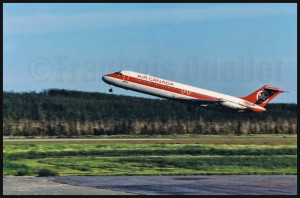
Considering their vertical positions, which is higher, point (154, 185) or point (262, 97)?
point (262, 97)

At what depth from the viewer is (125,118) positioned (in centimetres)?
8031

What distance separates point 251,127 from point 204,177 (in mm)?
50040

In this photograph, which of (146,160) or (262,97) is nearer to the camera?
(146,160)

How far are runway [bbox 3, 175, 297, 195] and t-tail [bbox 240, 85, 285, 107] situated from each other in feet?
185

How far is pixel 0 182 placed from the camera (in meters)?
25.0

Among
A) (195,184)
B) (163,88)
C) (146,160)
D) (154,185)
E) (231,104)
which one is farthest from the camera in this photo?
(231,104)

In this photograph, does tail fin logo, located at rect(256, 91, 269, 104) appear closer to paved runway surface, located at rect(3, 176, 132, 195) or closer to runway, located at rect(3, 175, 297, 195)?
runway, located at rect(3, 175, 297, 195)

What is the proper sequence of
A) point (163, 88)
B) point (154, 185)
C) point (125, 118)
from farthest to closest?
point (125, 118) → point (163, 88) → point (154, 185)

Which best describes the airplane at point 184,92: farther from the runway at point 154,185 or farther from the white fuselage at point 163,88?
the runway at point 154,185

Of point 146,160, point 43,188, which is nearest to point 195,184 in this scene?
point 43,188

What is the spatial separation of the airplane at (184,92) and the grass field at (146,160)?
1909 cm

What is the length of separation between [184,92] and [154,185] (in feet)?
175

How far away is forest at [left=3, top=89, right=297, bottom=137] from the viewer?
238 ft

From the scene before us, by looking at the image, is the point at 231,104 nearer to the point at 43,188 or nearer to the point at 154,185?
the point at 154,185
